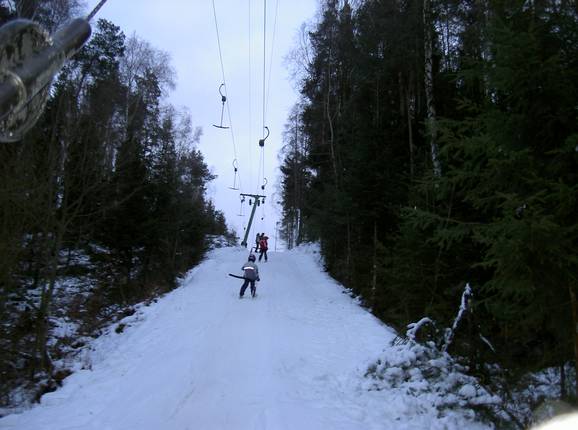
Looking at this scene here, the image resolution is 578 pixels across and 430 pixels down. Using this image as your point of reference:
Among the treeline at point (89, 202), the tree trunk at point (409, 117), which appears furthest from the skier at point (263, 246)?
the tree trunk at point (409, 117)

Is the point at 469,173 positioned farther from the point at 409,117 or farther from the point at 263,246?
the point at 263,246

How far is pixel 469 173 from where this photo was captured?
5.72 meters

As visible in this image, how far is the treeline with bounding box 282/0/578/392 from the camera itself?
468cm

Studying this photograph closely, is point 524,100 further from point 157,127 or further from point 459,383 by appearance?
point 157,127

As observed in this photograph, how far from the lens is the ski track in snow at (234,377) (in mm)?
5961

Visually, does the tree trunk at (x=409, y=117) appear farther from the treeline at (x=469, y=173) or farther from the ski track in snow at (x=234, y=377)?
the ski track in snow at (x=234, y=377)

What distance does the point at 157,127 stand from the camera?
2794 centimetres

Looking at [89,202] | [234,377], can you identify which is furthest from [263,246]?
[234,377]

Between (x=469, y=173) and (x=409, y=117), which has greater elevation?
(x=409, y=117)

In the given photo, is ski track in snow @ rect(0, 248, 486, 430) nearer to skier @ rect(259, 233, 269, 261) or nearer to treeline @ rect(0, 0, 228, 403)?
treeline @ rect(0, 0, 228, 403)

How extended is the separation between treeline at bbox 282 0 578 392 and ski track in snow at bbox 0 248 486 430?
1613 millimetres

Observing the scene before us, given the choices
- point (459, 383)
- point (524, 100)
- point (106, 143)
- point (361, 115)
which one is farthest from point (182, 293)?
point (524, 100)

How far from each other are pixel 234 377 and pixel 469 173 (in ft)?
17.4

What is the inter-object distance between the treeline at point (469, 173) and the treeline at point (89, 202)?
7.94 meters
